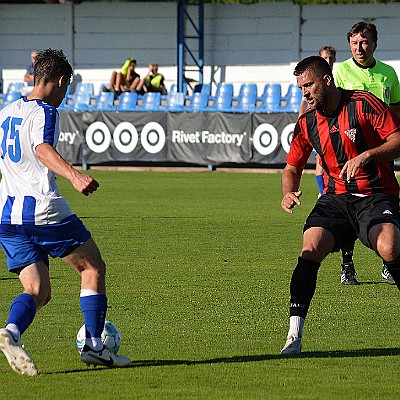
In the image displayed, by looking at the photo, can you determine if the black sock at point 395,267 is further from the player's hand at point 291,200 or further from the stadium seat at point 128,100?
the stadium seat at point 128,100

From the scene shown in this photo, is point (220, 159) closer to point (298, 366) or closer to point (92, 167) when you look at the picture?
point (92, 167)

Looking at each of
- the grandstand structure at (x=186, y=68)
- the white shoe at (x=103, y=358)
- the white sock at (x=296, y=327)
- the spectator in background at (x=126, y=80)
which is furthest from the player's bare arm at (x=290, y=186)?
the spectator in background at (x=126, y=80)

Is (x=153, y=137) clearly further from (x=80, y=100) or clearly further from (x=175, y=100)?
(x=80, y=100)

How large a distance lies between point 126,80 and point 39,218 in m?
23.4

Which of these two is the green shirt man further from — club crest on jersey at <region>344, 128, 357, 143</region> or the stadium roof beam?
the stadium roof beam

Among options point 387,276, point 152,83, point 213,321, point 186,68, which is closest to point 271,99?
point 152,83

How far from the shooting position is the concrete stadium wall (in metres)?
31.2

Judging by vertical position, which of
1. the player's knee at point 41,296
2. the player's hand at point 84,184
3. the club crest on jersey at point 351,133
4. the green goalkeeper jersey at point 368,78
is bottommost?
the player's knee at point 41,296

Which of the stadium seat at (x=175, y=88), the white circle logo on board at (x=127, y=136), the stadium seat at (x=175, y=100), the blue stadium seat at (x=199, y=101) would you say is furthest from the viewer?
the stadium seat at (x=175, y=88)

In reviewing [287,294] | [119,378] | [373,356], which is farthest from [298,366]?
[287,294]

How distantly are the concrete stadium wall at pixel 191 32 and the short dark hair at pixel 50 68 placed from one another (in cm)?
2489

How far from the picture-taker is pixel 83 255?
623cm

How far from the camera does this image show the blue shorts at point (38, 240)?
20.3 ft

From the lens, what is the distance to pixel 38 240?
20.4ft
